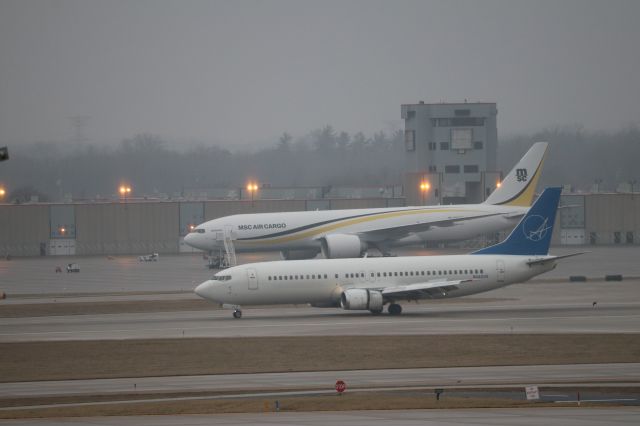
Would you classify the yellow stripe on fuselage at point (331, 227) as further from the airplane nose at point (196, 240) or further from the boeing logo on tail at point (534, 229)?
the boeing logo on tail at point (534, 229)

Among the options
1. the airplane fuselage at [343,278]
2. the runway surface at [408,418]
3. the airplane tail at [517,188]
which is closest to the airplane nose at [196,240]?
the airplane tail at [517,188]

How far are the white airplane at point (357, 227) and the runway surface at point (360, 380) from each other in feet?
160

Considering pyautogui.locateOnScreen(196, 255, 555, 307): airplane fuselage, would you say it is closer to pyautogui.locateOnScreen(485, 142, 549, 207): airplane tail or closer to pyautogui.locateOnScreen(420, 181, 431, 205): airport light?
pyautogui.locateOnScreen(485, 142, 549, 207): airplane tail

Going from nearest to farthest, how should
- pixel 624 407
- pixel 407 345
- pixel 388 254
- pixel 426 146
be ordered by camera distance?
1. pixel 624 407
2. pixel 407 345
3. pixel 388 254
4. pixel 426 146

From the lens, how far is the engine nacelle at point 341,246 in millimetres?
83375

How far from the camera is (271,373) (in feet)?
117

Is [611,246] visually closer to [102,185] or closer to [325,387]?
[325,387]

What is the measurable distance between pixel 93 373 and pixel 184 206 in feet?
262

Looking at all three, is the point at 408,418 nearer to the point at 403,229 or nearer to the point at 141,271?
the point at 403,229

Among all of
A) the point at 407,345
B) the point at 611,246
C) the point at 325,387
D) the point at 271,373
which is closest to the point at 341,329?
the point at 407,345

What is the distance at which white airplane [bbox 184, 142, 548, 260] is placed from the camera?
85.4 meters

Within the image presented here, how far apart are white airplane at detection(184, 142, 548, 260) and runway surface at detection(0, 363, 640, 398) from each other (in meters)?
48.7

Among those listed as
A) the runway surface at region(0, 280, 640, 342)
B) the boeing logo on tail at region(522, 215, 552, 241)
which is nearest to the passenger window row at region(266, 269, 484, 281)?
the runway surface at region(0, 280, 640, 342)

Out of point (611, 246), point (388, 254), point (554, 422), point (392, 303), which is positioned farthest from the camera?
point (611, 246)
